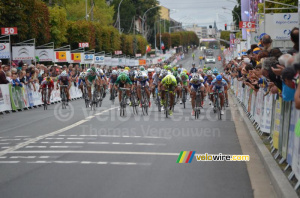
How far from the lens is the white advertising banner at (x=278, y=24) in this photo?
30.0 m

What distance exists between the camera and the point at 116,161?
10.8m

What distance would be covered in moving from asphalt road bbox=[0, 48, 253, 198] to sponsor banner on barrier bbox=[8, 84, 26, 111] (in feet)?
19.4

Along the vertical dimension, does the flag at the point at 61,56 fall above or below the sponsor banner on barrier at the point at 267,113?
above

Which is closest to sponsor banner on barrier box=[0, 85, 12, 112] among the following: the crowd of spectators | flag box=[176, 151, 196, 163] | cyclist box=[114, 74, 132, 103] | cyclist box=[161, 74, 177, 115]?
cyclist box=[114, 74, 132, 103]

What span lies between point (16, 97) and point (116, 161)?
15622 millimetres

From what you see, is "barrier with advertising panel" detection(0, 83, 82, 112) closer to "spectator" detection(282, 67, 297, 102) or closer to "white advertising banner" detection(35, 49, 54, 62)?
"white advertising banner" detection(35, 49, 54, 62)

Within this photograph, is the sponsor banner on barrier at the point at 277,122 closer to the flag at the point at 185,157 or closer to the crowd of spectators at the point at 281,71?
the crowd of spectators at the point at 281,71

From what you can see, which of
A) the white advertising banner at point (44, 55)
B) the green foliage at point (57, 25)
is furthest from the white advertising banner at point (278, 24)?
the green foliage at point (57, 25)

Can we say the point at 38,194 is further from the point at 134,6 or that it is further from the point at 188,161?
the point at 134,6

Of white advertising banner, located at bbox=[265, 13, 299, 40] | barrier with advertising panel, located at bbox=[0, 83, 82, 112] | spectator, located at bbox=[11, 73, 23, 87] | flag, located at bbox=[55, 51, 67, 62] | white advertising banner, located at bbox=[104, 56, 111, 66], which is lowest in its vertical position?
barrier with advertising panel, located at bbox=[0, 83, 82, 112]

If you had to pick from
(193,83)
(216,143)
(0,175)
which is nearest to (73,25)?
(193,83)

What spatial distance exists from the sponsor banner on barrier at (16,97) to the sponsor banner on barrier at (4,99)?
30 cm

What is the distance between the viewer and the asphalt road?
27.2 feet

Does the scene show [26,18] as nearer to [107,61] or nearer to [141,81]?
[141,81]
